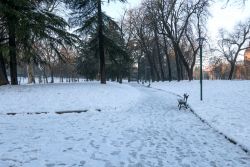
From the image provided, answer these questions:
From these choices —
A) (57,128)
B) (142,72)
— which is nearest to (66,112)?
(57,128)

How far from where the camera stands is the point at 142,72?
310ft

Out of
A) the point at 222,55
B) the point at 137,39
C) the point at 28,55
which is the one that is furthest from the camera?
the point at 222,55

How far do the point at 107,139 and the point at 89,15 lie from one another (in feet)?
69.2

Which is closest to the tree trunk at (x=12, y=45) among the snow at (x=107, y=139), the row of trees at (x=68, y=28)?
the row of trees at (x=68, y=28)

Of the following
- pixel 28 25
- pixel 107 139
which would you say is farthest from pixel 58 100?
pixel 107 139

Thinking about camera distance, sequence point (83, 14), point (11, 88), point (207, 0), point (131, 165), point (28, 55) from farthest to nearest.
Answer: point (207, 0) < point (83, 14) < point (28, 55) < point (11, 88) < point (131, 165)

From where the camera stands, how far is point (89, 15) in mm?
30188

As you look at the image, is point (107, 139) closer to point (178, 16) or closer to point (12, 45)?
point (12, 45)

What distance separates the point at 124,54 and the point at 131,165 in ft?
76.5

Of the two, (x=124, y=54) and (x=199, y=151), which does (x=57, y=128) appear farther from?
(x=124, y=54)

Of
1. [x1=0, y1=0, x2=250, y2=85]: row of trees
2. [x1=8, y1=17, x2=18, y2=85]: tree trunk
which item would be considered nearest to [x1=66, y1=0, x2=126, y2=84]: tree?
[x1=0, y1=0, x2=250, y2=85]: row of trees

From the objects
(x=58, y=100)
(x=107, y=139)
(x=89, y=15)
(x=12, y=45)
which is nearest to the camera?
(x=107, y=139)

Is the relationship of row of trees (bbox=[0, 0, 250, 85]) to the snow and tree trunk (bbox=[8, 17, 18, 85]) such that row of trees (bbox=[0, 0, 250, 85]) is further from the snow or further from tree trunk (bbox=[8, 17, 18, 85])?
the snow

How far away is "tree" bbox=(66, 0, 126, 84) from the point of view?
2934cm
